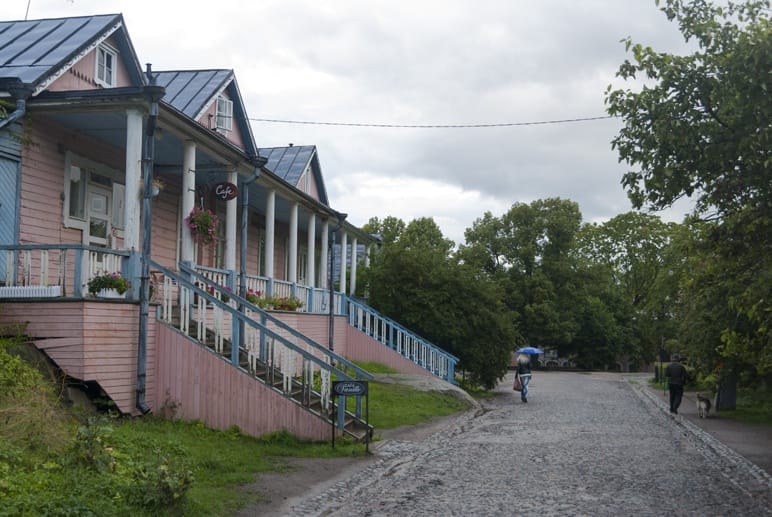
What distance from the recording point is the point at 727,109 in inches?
390

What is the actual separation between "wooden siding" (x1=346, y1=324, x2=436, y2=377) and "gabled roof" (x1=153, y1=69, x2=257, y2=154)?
695cm

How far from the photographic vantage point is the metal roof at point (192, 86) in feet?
74.0

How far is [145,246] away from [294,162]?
18597 mm

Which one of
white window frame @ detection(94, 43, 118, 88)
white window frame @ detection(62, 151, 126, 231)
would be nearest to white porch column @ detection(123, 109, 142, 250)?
white window frame @ detection(62, 151, 126, 231)

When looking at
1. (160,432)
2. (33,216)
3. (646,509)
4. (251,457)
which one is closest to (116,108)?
(33,216)

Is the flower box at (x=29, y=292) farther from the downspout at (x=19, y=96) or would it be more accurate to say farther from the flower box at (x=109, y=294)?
the downspout at (x=19, y=96)

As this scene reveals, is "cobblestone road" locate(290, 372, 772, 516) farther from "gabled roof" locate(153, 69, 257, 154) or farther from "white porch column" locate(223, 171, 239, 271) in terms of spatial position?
"gabled roof" locate(153, 69, 257, 154)

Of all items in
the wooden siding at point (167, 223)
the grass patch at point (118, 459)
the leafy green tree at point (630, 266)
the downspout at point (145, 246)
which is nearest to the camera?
the grass patch at point (118, 459)

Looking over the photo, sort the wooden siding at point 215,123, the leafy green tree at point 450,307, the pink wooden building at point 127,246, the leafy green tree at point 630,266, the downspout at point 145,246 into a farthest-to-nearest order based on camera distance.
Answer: the leafy green tree at point 630,266 < the leafy green tree at point 450,307 < the wooden siding at point 215,123 < the downspout at point 145,246 < the pink wooden building at point 127,246

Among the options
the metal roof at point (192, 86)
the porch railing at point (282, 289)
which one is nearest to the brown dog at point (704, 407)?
the porch railing at point (282, 289)

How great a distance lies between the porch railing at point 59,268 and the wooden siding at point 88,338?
0.24 m

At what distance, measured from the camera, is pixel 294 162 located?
104 feet

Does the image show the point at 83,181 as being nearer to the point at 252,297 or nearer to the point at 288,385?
the point at 252,297

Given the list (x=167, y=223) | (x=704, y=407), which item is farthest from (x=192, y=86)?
(x=704, y=407)
